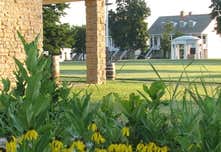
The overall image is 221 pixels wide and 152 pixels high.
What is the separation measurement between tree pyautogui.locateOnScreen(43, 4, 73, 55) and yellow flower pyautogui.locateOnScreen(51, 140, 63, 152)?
39.3m

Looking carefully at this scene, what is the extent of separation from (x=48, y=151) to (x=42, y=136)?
0.19 feet

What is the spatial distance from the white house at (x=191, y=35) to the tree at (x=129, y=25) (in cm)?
673

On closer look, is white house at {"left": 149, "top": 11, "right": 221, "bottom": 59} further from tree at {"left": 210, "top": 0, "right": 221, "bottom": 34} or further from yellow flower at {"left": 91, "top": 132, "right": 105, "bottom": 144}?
yellow flower at {"left": 91, "top": 132, "right": 105, "bottom": 144}

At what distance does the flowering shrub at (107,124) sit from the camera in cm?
189

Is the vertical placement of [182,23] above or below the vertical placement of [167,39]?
above

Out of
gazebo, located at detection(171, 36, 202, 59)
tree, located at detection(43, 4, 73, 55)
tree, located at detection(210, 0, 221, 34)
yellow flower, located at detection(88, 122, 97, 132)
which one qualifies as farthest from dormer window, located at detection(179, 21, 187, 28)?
yellow flower, located at detection(88, 122, 97, 132)

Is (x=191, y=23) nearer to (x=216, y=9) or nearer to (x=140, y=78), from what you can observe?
(x=216, y=9)

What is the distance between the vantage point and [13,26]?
1518 cm

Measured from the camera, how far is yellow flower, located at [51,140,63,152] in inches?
75.9

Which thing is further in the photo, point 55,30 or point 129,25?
point 129,25

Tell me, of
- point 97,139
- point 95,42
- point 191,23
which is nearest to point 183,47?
point 191,23

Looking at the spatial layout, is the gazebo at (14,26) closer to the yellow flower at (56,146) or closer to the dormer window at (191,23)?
the yellow flower at (56,146)

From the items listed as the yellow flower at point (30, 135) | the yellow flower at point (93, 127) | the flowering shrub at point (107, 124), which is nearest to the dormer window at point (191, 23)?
the flowering shrub at point (107, 124)

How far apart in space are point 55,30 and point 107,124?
40432 mm
